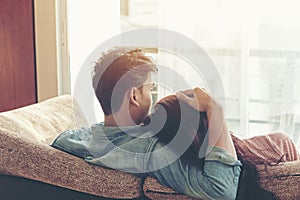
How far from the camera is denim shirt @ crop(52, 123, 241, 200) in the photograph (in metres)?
1.31

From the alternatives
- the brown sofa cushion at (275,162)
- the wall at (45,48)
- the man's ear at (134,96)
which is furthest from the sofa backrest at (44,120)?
the wall at (45,48)

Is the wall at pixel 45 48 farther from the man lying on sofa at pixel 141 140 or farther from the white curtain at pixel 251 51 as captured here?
the man lying on sofa at pixel 141 140

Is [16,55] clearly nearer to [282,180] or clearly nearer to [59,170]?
[59,170]

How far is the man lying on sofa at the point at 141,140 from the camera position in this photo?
1.31 m

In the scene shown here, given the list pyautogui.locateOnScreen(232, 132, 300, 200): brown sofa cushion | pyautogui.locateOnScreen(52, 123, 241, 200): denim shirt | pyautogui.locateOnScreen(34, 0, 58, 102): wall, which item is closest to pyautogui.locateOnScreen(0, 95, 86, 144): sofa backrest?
pyautogui.locateOnScreen(52, 123, 241, 200): denim shirt

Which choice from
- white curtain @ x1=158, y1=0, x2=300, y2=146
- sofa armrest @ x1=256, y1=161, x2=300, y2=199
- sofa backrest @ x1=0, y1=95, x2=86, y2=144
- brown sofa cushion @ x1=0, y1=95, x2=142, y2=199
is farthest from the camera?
white curtain @ x1=158, y1=0, x2=300, y2=146

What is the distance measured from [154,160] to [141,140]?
0.24 ft

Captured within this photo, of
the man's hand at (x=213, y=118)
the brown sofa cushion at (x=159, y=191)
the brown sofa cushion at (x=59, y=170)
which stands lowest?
the brown sofa cushion at (x=159, y=191)

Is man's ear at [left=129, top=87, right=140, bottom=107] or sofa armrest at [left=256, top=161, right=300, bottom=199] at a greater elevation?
man's ear at [left=129, top=87, right=140, bottom=107]

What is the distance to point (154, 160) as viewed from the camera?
4.48 ft

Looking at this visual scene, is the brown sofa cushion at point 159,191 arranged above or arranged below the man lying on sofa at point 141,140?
below

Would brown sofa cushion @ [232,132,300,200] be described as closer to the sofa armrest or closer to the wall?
the sofa armrest

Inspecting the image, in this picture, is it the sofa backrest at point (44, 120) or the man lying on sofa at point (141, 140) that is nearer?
the man lying on sofa at point (141, 140)

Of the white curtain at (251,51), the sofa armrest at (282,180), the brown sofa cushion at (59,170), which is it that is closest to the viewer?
the sofa armrest at (282,180)
